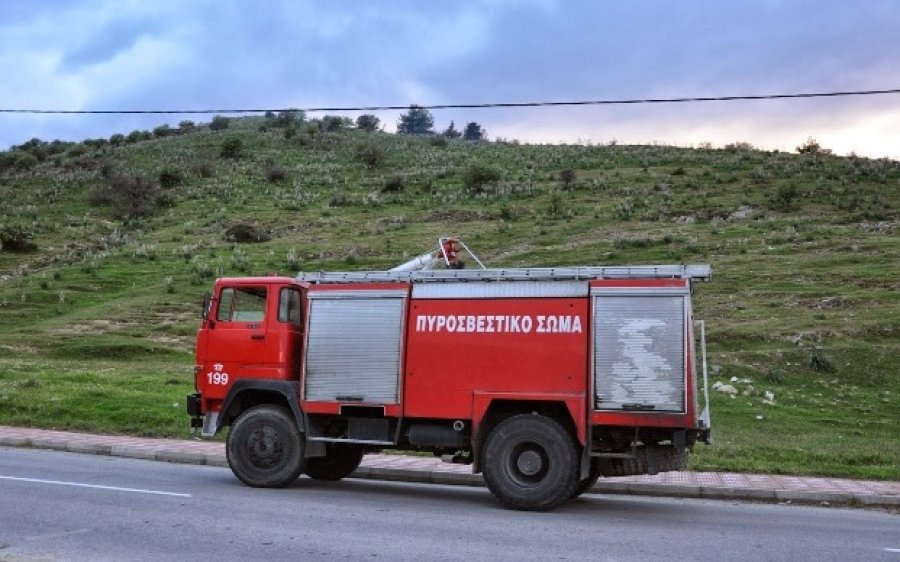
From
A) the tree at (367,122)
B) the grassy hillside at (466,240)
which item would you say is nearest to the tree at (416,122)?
the tree at (367,122)

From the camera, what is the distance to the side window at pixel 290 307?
45.2 feet

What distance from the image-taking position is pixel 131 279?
4150 centimetres

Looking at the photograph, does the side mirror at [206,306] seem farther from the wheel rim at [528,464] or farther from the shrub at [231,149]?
the shrub at [231,149]

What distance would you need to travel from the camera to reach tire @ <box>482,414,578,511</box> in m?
11.8

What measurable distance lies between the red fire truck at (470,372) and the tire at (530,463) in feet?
0.06

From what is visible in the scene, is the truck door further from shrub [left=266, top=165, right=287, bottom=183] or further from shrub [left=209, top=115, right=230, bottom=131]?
shrub [left=209, top=115, right=230, bottom=131]

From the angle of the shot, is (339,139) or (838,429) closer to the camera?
(838,429)

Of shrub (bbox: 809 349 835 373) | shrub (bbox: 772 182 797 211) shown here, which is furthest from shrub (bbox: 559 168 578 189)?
shrub (bbox: 809 349 835 373)

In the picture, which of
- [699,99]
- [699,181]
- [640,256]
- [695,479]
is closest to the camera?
[695,479]

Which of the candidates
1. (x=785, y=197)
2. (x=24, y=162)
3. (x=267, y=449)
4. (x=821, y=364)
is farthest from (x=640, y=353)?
(x=24, y=162)

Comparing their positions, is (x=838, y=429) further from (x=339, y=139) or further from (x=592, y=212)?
(x=339, y=139)

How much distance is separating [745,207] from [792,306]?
21845mm

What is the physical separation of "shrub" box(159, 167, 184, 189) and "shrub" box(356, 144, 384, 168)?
571 inches

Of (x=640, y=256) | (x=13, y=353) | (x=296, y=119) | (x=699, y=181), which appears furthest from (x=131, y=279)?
(x=296, y=119)
